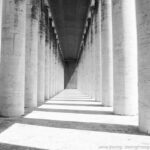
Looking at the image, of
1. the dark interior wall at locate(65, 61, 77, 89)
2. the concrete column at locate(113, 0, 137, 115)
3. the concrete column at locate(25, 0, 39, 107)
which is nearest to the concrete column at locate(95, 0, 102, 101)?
the concrete column at locate(25, 0, 39, 107)

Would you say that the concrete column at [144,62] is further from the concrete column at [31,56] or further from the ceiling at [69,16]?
the ceiling at [69,16]

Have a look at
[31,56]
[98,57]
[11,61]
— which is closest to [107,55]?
[98,57]

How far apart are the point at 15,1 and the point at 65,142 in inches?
361

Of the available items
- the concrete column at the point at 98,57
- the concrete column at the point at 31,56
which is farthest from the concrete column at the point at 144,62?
the concrete column at the point at 98,57

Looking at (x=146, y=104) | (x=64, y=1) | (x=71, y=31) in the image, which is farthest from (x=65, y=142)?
(x=71, y=31)

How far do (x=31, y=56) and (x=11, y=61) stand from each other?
506 cm

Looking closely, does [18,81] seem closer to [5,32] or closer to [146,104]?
[5,32]

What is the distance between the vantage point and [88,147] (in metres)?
5.20

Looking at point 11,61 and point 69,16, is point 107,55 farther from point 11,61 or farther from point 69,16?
point 69,16

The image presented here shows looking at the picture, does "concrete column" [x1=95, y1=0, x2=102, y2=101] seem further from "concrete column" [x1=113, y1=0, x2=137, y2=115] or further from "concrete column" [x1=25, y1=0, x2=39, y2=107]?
"concrete column" [x1=113, y1=0, x2=137, y2=115]

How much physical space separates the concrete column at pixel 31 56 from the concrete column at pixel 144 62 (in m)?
10.4

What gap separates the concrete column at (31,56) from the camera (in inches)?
600

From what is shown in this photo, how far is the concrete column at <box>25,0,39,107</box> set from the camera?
15.2 m

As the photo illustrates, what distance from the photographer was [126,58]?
35.7 feet
